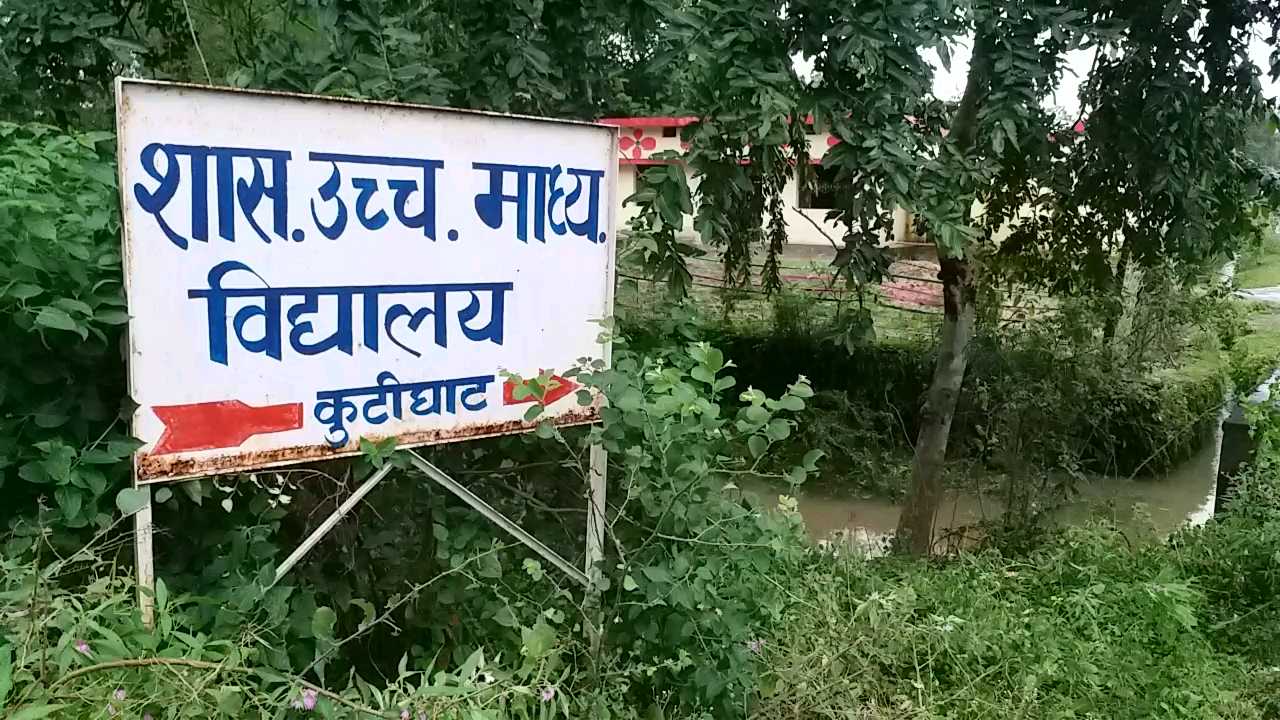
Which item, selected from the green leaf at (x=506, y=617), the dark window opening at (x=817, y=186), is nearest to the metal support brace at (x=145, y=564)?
the green leaf at (x=506, y=617)

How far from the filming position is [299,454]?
1.71m

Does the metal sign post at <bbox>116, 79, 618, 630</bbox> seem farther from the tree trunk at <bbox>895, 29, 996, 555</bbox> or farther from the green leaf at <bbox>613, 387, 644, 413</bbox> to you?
the tree trunk at <bbox>895, 29, 996, 555</bbox>

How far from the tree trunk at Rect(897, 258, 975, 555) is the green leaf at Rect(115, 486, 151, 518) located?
402 cm

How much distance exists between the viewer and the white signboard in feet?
5.08

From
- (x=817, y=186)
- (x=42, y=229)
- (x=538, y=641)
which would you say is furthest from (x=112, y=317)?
(x=817, y=186)

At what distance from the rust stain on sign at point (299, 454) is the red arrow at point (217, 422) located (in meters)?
0.02

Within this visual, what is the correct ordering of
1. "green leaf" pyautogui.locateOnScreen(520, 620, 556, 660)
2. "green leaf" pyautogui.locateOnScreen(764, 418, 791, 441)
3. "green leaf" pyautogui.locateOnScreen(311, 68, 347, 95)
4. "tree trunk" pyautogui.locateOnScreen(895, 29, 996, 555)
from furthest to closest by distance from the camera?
"tree trunk" pyautogui.locateOnScreen(895, 29, 996, 555)
"green leaf" pyautogui.locateOnScreen(311, 68, 347, 95)
"green leaf" pyautogui.locateOnScreen(764, 418, 791, 441)
"green leaf" pyautogui.locateOnScreen(520, 620, 556, 660)

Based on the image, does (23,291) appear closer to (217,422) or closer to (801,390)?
(217,422)

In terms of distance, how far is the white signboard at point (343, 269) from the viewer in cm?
155

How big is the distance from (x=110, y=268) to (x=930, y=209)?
2.33 m

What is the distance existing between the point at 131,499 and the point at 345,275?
0.53 m

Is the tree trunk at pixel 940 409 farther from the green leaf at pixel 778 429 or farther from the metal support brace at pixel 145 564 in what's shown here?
the metal support brace at pixel 145 564

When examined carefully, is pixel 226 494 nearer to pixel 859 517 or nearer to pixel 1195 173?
pixel 1195 173

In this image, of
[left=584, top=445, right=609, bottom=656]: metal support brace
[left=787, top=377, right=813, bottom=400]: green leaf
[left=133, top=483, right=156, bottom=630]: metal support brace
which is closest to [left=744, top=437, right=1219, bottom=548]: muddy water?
[left=584, top=445, right=609, bottom=656]: metal support brace
